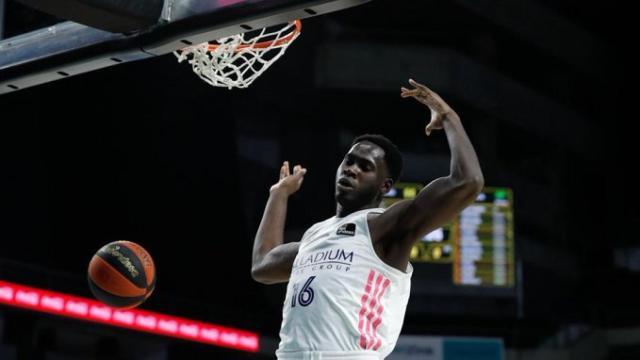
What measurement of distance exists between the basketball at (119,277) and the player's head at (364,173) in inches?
71.6

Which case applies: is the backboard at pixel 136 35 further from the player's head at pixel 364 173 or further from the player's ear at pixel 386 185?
the player's ear at pixel 386 185

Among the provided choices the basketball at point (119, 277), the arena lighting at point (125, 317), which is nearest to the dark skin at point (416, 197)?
the basketball at point (119, 277)

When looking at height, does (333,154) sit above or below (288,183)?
above

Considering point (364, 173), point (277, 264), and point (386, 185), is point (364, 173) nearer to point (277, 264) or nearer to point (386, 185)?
point (386, 185)

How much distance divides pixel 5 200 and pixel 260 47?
6.30 metres

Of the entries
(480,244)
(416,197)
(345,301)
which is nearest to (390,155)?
(416,197)

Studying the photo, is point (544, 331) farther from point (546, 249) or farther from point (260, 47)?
point (260, 47)

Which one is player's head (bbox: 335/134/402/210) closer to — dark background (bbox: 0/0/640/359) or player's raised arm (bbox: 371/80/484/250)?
player's raised arm (bbox: 371/80/484/250)

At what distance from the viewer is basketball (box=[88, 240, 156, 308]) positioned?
4957 millimetres

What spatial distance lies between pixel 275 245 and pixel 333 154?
1220cm

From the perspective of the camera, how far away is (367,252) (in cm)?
333

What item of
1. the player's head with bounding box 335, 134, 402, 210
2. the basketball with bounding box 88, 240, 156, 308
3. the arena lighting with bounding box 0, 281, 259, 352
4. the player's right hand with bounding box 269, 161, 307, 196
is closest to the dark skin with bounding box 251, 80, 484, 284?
the player's head with bounding box 335, 134, 402, 210

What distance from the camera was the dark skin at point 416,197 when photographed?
3146 millimetres

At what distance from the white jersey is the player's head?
0.08 m
